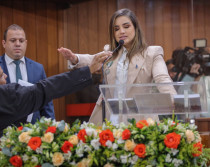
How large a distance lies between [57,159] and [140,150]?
1.07ft

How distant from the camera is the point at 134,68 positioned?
8.03 ft

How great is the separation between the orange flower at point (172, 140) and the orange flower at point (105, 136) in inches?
8.6

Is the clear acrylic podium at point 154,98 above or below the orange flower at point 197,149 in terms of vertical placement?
above

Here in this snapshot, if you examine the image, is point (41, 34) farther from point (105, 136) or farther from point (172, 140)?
point (172, 140)

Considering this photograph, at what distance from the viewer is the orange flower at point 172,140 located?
1.50m

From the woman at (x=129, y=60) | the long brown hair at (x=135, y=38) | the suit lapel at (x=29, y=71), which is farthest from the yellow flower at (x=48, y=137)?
the suit lapel at (x=29, y=71)

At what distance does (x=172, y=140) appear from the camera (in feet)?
5.01

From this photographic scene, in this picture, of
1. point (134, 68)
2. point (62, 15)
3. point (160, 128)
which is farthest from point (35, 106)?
point (62, 15)

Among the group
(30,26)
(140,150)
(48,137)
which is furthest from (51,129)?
(30,26)

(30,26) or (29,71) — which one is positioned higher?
(30,26)

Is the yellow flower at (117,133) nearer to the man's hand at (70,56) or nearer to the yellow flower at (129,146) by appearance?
the yellow flower at (129,146)

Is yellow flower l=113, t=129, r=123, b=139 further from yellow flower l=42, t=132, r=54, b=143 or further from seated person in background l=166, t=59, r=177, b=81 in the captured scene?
seated person in background l=166, t=59, r=177, b=81

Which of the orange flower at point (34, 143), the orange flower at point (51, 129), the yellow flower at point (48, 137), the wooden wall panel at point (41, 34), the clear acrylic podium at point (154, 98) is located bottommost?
the orange flower at point (34, 143)

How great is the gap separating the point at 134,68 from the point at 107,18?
131 inches
